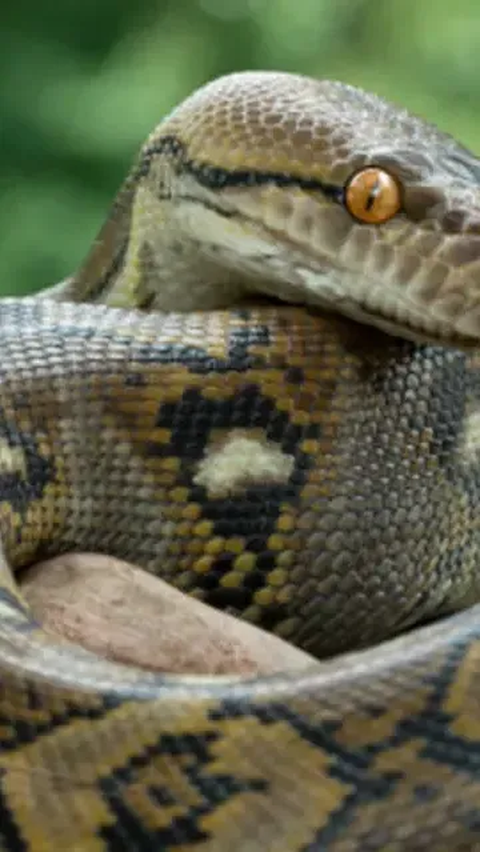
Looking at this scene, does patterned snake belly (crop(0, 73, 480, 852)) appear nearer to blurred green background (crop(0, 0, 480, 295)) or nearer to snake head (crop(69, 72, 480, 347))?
snake head (crop(69, 72, 480, 347))

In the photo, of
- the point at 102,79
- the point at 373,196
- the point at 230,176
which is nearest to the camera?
the point at 373,196

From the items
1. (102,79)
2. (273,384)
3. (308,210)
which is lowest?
(273,384)

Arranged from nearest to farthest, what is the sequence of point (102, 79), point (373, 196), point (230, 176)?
1. point (373, 196)
2. point (230, 176)
3. point (102, 79)

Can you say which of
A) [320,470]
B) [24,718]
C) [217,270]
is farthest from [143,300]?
[24,718]

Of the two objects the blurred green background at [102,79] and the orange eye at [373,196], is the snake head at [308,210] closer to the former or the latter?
the orange eye at [373,196]

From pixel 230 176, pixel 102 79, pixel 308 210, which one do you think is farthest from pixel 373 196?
pixel 102 79

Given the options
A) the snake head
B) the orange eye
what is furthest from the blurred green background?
the orange eye

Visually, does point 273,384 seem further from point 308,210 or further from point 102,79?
point 102,79
